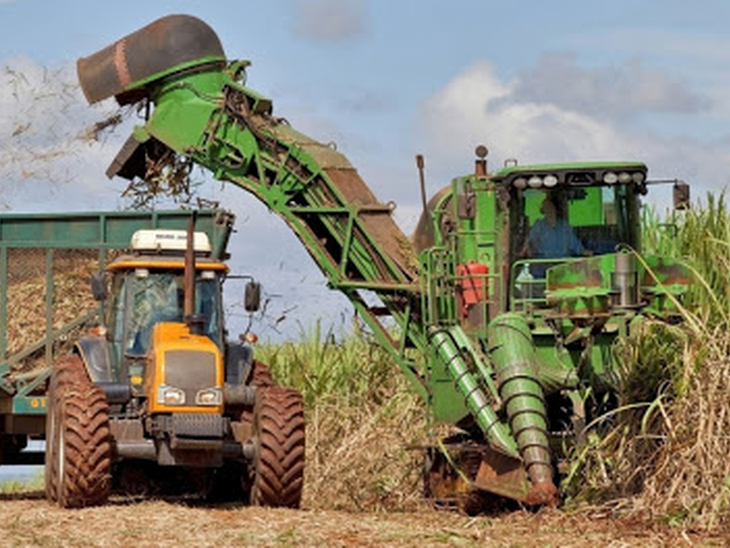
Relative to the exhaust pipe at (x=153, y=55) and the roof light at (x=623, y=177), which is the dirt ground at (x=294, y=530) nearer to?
the roof light at (x=623, y=177)

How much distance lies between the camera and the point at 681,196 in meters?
15.5

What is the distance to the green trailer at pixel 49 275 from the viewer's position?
648 inches

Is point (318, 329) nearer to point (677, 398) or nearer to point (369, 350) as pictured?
point (369, 350)

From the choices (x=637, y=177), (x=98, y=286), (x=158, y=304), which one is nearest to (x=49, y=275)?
(x=98, y=286)

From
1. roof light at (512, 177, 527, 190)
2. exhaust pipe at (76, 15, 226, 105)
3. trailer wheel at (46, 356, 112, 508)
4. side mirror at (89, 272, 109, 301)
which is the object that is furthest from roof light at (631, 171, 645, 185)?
exhaust pipe at (76, 15, 226, 105)

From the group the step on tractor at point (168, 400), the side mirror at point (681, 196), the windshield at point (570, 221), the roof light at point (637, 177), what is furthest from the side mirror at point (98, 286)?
the side mirror at point (681, 196)

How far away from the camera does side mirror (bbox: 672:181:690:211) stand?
1552 cm

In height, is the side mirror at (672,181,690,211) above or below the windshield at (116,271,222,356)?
above

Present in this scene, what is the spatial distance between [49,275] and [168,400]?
3210 millimetres

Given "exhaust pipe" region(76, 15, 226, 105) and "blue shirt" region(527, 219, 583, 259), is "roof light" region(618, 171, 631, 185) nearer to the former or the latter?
"blue shirt" region(527, 219, 583, 259)

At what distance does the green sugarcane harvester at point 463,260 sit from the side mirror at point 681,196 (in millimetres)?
20

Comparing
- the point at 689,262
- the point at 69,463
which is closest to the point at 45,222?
the point at 69,463

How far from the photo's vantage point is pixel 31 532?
39.9 feet

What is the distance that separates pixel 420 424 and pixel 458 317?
8.05 ft
